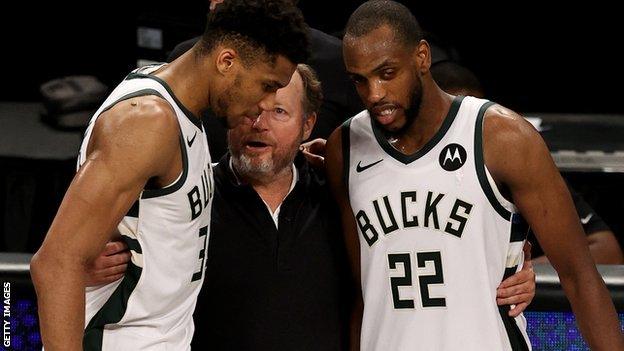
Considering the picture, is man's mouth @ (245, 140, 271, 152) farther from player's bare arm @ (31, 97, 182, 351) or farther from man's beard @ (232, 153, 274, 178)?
player's bare arm @ (31, 97, 182, 351)

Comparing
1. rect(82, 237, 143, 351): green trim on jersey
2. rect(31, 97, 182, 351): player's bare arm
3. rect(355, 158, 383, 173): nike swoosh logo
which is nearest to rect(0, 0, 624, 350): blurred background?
rect(355, 158, 383, 173): nike swoosh logo

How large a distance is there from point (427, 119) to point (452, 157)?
0.33 feet

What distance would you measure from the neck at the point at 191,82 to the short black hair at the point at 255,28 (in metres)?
0.04

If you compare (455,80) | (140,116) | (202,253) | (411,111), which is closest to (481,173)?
(411,111)

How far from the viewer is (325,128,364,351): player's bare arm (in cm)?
280

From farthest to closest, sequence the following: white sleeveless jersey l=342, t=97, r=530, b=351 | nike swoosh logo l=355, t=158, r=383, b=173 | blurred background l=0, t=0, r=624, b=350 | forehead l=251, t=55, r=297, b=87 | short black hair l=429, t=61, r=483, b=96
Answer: blurred background l=0, t=0, r=624, b=350 < short black hair l=429, t=61, r=483, b=96 < nike swoosh logo l=355, t=158, r=383, b=173 < white sleeveless jersey l=342, t=97, r=530, b=351 < forehead l=251, t=55, r=297, b=87

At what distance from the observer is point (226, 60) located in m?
2.50

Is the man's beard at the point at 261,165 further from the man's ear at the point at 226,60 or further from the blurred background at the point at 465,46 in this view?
the blurred background at the point at 465,46

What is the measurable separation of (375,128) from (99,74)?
101 inches

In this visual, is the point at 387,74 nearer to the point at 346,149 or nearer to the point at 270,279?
the point at 346,149

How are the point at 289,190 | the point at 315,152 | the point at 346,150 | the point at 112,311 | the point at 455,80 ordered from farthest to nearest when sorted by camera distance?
the point at 455,80
the point at 315,152
the point at 289,190
the point at 346,150
the point at 112,311

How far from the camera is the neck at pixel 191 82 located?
8.18ft

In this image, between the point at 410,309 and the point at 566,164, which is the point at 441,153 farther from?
the point at 566,164

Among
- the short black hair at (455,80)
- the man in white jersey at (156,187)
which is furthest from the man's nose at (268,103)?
the short black hair at (455,80)
